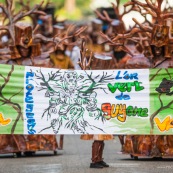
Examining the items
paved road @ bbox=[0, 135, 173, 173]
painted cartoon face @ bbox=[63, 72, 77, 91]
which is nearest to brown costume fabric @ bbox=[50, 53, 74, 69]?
paved road @ bbox=[0, 135, 173, 173]

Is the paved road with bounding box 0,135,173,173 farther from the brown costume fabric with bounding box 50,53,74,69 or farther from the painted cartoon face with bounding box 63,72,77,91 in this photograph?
the brown costume fabric with bounding box 50,53,74,69

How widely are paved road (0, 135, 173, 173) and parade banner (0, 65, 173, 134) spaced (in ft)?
1.99

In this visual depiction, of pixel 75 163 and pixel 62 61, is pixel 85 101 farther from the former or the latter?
pixel 62 61

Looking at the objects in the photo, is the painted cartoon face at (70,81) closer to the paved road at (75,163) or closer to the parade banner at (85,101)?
the parade banner at (85,101)

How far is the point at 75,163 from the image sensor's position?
834 inches

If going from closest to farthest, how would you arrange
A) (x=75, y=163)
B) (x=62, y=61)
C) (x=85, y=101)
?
1. (x=85, y=101)
2. (x=75, y=163)
3. (x=62, y=61)

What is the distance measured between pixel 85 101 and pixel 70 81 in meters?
0.39

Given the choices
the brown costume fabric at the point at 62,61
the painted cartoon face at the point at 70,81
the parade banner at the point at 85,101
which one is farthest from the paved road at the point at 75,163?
the brown costume fabric at the point at 62,61

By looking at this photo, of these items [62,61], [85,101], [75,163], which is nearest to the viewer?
[85,101]

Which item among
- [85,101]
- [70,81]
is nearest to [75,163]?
[85,101]

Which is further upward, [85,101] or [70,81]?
[70,81]

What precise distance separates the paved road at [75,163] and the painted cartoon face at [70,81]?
1.25m

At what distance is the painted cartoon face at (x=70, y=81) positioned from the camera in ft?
66.0

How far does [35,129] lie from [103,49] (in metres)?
14.4
